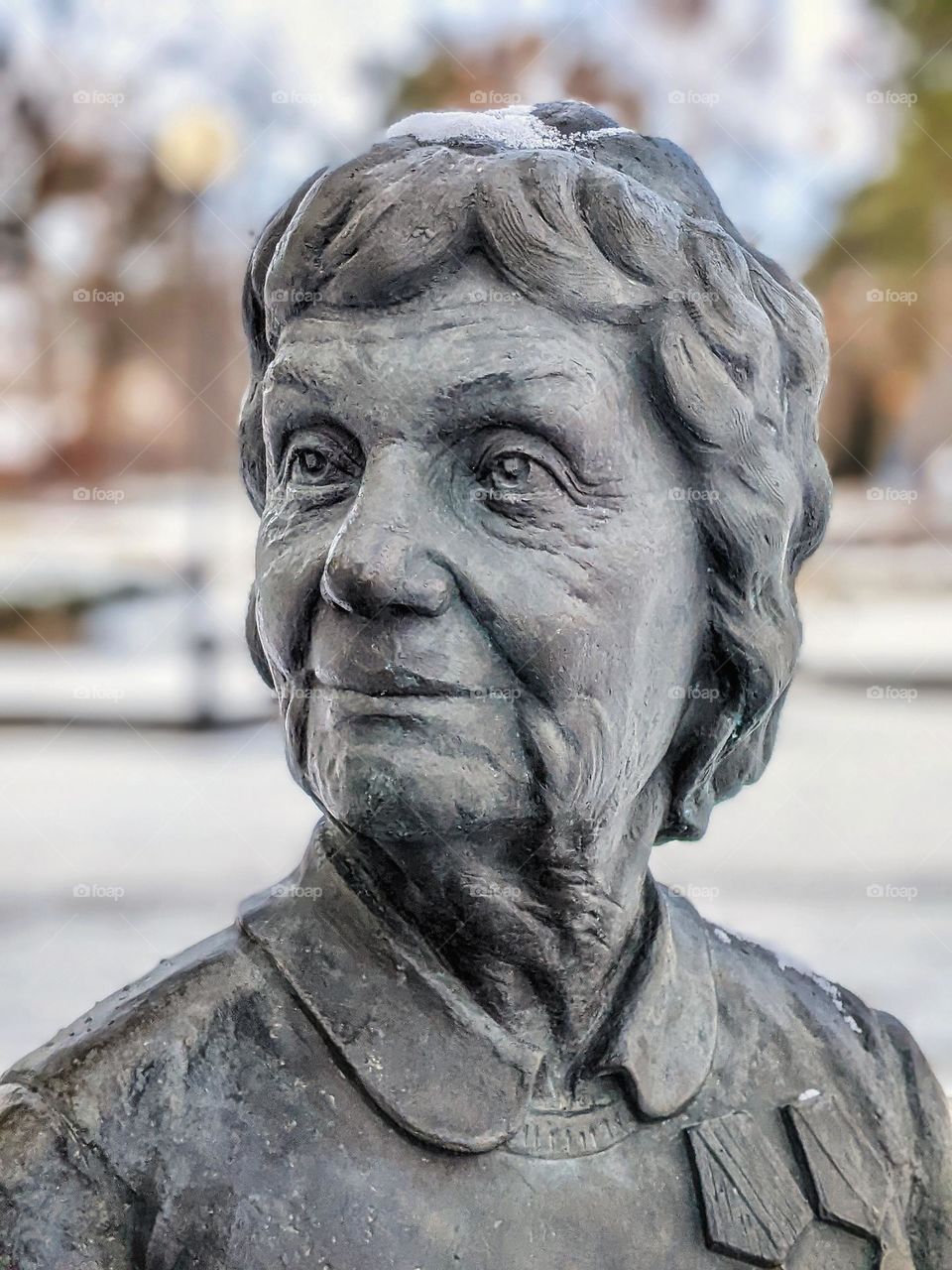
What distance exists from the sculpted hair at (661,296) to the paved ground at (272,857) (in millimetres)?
2709

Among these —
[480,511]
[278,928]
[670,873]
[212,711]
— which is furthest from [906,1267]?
[212,711]

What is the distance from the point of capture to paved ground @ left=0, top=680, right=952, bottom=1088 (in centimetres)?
475

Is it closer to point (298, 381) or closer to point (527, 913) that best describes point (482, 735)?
point (527, 913)

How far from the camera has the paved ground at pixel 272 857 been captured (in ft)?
15.6

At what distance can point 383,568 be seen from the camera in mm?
1260

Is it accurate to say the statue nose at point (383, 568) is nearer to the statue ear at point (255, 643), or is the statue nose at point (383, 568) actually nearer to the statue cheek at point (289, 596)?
the statue cheek at point (289, 596)

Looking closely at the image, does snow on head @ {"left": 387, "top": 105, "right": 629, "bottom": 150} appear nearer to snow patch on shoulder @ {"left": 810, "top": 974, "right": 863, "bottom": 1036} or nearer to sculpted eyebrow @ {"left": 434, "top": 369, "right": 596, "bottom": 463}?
sculpted eyebrow @ {"left": 434, "top": 369, "right": 596, "bottom": 463}

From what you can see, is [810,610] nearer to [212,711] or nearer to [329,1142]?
[212,711]

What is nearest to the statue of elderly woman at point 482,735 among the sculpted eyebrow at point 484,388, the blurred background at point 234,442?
the sculpted eyebrow at point 484,388

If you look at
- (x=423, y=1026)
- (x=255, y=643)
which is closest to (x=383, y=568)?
(x=255, y=643)

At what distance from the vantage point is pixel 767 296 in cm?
146

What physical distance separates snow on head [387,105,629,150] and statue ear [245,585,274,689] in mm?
491

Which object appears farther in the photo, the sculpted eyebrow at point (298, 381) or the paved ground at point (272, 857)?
the paved ground at point (272, 857)

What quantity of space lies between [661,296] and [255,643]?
1.79 feet
